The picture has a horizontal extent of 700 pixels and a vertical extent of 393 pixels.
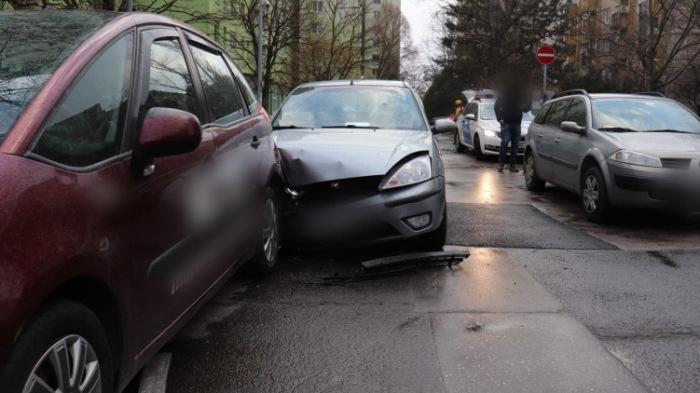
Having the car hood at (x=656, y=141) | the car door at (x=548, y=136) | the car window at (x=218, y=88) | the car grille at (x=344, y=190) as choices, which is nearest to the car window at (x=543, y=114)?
the car door at (x=548, y=136)

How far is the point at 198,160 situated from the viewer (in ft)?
10.8

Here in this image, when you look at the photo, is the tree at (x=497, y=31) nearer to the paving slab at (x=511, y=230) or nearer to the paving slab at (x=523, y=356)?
the paving slab at (x=511, y=230)

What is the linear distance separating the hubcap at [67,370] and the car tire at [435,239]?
360cm

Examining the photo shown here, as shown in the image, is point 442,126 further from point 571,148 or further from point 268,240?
point 268,240

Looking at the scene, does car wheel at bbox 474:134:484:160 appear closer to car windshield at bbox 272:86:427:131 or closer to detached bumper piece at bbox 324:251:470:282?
car windshield at bbox 272:86:427:131

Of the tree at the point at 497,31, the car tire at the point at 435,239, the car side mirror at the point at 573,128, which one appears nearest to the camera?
the car tire at the point at 435,239

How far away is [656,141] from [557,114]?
2.42 metres

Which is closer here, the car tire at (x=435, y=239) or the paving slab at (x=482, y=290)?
the paving slab at (x=482, y=290)

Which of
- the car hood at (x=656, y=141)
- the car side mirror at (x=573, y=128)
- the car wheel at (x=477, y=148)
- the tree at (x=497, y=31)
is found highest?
the tree at (x=497, y=31)

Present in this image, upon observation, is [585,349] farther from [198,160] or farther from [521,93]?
[521,93]

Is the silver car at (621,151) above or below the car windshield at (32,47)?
below

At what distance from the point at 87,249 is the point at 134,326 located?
0.50 metres

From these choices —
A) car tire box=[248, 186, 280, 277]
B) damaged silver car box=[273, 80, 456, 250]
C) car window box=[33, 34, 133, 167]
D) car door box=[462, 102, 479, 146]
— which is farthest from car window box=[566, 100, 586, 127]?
car door box=[462, 102, 479, 146]

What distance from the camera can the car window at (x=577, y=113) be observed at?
8391 mm
